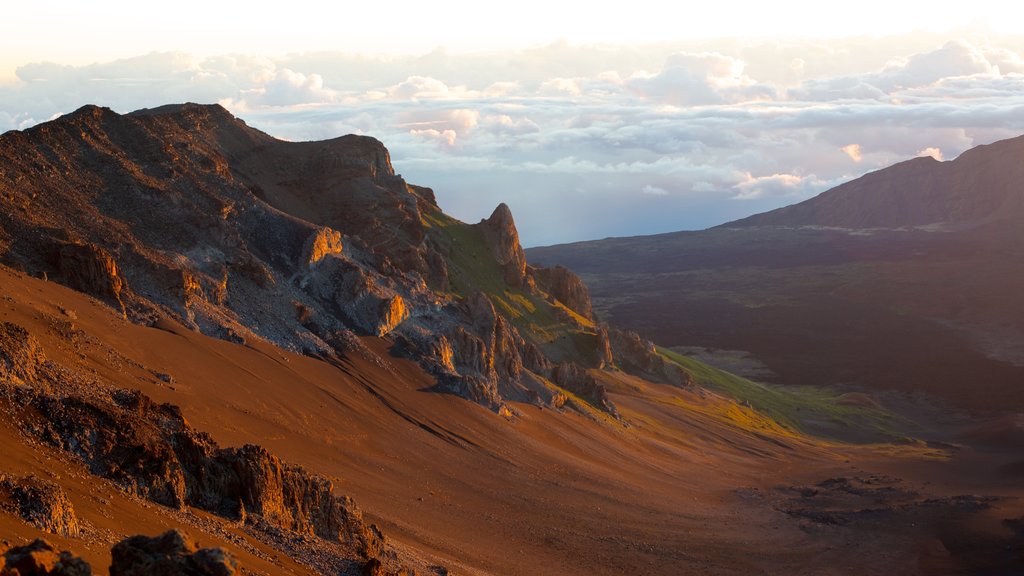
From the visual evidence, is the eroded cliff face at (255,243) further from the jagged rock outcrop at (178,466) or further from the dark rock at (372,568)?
the dark rock at (372,568)

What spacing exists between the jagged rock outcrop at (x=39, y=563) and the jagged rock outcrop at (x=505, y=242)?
296 feet

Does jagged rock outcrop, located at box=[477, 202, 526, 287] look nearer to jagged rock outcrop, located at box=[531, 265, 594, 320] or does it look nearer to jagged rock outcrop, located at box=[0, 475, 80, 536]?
jagged rock outcrop, located at box=[531, 265, 594, 320]

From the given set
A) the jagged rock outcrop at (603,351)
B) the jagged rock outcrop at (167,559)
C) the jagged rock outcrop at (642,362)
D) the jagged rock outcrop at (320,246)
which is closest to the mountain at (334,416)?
the jagged rock outcrop at (167,559)

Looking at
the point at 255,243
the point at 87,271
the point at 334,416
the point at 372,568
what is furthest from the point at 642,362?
the point at 372,568

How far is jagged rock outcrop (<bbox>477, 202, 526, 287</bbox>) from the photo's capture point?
107562mm

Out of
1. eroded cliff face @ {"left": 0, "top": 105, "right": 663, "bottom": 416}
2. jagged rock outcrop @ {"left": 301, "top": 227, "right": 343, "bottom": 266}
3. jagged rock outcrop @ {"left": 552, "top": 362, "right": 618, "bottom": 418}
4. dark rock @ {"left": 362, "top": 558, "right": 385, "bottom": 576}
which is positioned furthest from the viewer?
jagged rock outcrop @ {"left": 552, "top": 362, "right": 618, "bottom": 418}

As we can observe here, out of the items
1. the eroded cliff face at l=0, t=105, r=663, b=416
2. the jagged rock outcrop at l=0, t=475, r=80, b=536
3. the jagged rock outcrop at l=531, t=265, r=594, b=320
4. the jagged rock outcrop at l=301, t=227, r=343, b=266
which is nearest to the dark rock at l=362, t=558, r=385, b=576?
the jagged rock outcrop at l=0, t=475, r=80, b=536

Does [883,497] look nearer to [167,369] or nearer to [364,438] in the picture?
[364,438]

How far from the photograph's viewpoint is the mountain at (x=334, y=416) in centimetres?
3003

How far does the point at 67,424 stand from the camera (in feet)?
97.6

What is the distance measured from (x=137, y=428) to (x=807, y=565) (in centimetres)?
4315

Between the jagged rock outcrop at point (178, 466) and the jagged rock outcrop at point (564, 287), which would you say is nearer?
the jagged rock outcrop at point (178, 466)

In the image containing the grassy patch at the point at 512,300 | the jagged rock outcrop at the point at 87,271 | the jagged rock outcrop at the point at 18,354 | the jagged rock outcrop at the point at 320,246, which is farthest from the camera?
the grassy patch at the point at 512,300

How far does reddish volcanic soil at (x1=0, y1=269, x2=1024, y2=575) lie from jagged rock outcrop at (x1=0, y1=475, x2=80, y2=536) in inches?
19.1
